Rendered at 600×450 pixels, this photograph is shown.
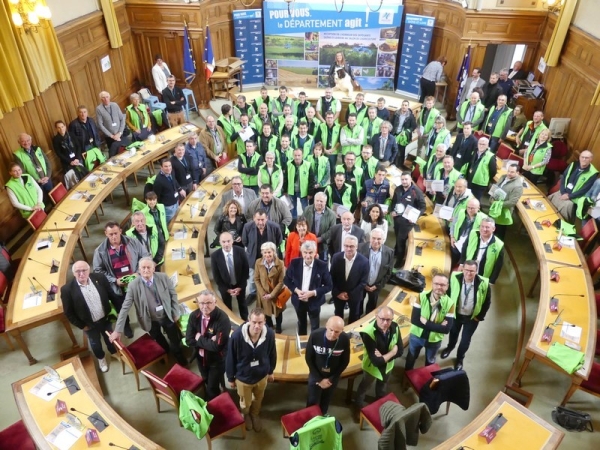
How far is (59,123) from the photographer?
8148mm

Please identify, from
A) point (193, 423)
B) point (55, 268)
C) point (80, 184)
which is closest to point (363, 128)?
point (80, 184)

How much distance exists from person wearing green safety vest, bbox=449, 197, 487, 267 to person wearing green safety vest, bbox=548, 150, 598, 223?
2052mm

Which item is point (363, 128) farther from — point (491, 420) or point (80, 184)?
point (491, 420)

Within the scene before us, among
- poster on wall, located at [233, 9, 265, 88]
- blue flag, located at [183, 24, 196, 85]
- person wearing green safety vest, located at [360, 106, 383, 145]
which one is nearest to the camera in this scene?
person wearing green safety vest, located at [360, 106, 383, 145]

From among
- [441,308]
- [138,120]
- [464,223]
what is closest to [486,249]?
[464,223]

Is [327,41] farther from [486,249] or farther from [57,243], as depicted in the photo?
[57,243]

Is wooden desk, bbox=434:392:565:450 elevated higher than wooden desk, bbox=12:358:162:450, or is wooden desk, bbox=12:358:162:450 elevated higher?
wooden desk, bbox=434:392:565:450

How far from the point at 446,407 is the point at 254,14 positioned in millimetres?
11581

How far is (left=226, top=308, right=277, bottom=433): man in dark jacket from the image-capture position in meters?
4.22

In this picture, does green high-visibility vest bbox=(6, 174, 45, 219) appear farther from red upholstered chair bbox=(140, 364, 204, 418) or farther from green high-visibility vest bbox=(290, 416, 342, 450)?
green high-visibility vest bbox=(290, 416, 342, 450)

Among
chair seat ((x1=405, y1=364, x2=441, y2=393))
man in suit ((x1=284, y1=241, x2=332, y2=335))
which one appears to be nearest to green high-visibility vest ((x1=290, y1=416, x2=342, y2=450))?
chair seat ((x1=405, y1=364, x2=441, y2=393))

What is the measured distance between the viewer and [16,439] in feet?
13.9

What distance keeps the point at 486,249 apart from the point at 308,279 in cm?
235

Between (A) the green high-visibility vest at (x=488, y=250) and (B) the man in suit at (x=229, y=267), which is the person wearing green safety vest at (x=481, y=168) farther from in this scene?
(B) the man in suit at (x=229, y=267)
